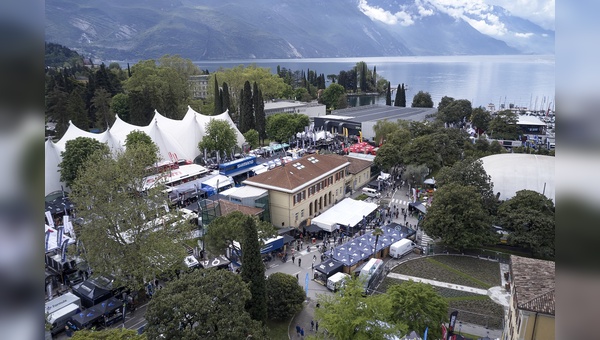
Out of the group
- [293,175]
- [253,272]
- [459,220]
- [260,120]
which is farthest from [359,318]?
[260,120]

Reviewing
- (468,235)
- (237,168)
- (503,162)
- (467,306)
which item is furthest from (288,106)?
(467,306)

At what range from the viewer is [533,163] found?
99.0 feet

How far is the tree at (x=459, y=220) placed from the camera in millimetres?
22422

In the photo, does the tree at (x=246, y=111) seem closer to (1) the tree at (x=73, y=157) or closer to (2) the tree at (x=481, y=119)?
(1) the tree at (x=73, y=157)

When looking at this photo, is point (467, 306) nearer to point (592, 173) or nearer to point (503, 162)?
point (503, 162)

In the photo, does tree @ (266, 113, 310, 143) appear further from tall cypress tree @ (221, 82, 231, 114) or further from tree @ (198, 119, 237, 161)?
tree @ (198, 119, 237, 161)

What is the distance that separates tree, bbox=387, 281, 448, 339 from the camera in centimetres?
1483

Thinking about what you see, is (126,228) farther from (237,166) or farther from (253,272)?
(237,166)

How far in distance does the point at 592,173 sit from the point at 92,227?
766 inches

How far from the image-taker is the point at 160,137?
37.6 metres

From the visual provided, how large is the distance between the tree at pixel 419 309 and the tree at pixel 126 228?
10.1 metres

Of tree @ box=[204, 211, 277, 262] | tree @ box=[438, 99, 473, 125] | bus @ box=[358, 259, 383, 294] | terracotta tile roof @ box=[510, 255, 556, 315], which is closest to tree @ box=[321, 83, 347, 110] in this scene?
tree @ box=[438, 99, 473, 125]

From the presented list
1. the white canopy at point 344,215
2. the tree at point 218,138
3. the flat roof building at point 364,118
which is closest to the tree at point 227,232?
the white canopy at point 344,215

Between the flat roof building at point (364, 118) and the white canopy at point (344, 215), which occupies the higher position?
the flat roof building at point (364, 118)
